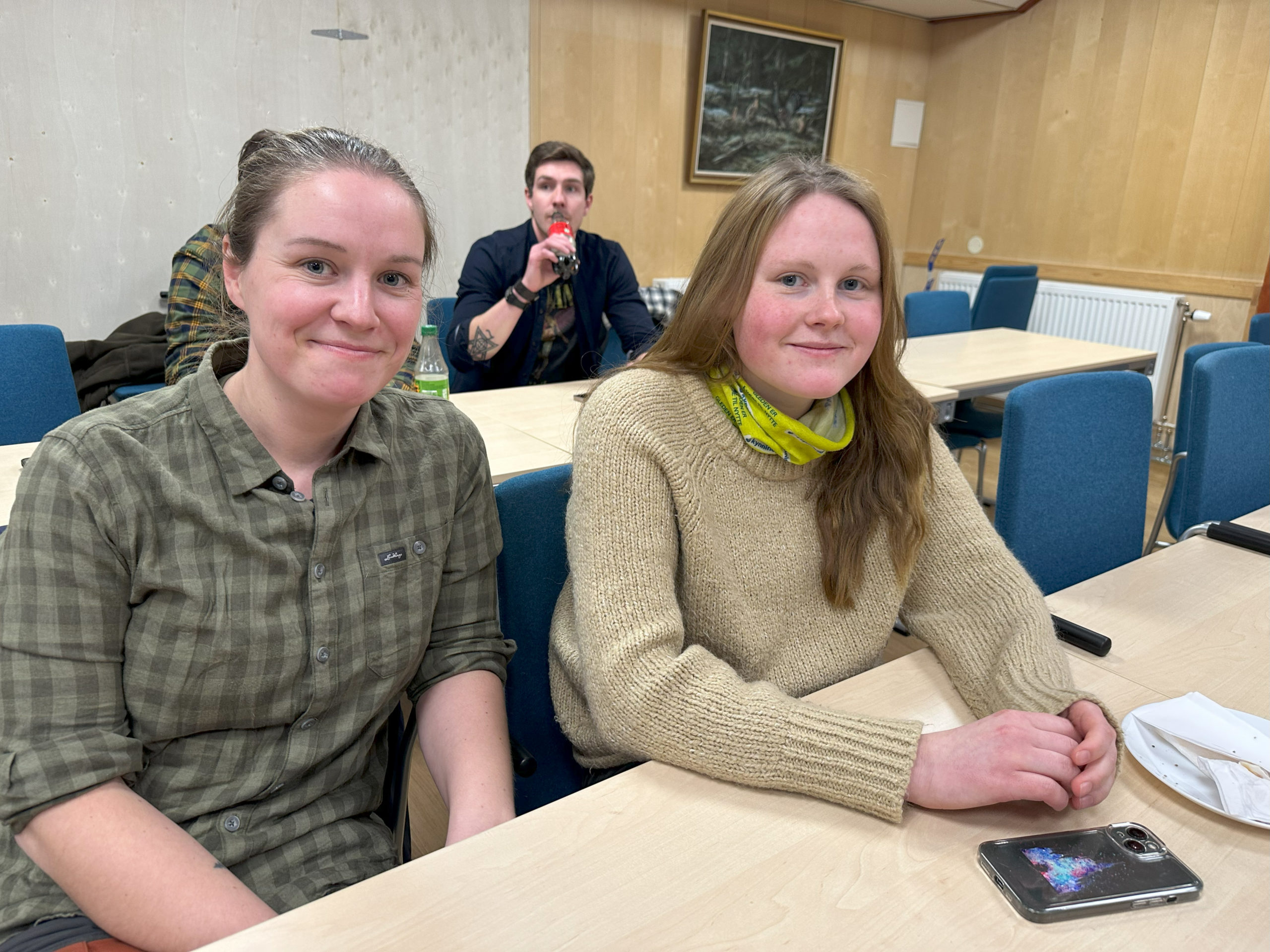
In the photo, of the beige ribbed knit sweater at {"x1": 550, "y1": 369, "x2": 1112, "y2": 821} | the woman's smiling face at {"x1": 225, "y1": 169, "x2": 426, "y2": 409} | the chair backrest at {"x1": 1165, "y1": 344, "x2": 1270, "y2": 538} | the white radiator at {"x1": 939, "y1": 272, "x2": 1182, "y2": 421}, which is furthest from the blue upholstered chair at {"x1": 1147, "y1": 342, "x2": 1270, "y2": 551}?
the white radiator at {"x1": 939, "y1": 272, "x2": 1182, "y2": 421}

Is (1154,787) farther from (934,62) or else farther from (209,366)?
(934,62)

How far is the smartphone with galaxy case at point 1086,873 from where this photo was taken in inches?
29.6

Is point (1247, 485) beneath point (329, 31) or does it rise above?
beneath

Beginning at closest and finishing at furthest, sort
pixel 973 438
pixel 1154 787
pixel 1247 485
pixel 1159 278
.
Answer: pixel 1154 787
pixel 1247 485
pixel 973 438
pixel 1159 278

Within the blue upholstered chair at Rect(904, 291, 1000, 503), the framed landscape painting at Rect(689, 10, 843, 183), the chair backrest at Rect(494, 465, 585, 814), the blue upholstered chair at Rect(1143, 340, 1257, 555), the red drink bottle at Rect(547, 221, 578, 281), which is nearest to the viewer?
the chair backrest at Rect(494, 465, 585, 814)

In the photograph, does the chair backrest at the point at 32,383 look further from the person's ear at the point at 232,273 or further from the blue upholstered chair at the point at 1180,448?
the blue upholstered chair at the point at 1180,448

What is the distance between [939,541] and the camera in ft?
4.09

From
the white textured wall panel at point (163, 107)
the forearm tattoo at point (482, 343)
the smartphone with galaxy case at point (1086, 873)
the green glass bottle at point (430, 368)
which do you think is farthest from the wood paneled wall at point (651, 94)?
the smartphone with galaxy case at point (1086, 873)

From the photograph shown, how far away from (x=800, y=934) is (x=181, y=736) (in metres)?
0.69

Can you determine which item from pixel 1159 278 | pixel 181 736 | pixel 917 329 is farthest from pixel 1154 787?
pixel 1159 278

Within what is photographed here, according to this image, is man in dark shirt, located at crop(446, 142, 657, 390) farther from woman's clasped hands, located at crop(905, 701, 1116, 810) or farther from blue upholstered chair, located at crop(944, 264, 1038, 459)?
blue upholstered chair, located at crop(944, 264, 1038, 459)

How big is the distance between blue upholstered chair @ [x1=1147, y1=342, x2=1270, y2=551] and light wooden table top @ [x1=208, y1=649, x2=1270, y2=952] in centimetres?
137

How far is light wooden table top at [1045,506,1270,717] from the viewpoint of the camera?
1148 millimetres

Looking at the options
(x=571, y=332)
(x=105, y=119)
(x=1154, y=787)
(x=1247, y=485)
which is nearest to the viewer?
(x=1154, y=787)
